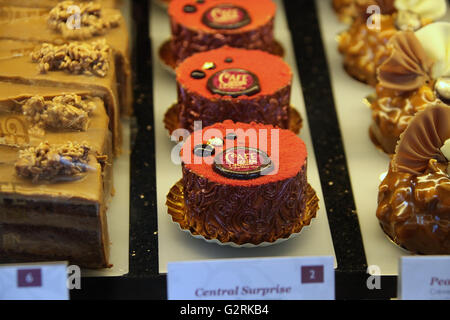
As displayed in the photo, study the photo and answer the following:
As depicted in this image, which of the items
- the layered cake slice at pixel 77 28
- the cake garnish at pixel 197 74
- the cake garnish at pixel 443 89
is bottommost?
the cake garnish at pixel 443 89

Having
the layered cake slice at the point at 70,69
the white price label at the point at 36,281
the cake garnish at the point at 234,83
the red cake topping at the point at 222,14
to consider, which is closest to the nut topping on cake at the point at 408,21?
the red cake topping at the point at 222,14

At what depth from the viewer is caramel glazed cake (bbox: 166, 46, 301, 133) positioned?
3768mm

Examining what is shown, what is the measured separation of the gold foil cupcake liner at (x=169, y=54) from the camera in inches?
176

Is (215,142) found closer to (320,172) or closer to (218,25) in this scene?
(320,172)

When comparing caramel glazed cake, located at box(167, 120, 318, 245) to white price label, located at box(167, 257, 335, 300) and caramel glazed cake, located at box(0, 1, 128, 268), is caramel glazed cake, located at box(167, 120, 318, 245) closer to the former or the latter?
caramel glazed cake, located at box(0, 1, 128, 268)

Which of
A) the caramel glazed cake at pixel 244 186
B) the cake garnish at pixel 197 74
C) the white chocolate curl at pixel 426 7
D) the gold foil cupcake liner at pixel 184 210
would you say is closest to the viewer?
the caramel glazed cake at pixel 244 186

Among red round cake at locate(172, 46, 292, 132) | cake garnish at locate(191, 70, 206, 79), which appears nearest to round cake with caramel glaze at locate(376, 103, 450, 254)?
red round cake at locate(172, 46, 292, 132)

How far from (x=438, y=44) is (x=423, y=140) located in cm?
62

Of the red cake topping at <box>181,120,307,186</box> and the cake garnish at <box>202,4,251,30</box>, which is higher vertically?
the cake garnish at <box>202,4,251,30</box>

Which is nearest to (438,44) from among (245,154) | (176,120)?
(245,154)

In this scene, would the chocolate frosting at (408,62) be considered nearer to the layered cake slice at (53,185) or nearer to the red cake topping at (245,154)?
the red cake topping at (245,154)

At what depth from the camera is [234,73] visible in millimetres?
3879

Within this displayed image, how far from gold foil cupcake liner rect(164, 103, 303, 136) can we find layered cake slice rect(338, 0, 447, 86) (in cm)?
44
